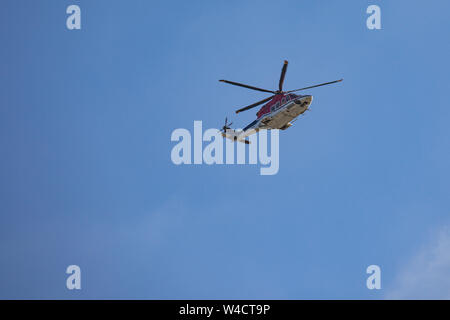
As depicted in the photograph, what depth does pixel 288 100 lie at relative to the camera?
77875mm
